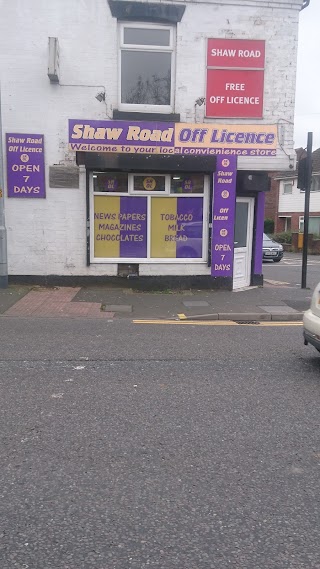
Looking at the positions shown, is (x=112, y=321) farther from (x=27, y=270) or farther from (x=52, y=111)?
(x=52, y=111)

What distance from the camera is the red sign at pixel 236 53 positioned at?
37.2 ft

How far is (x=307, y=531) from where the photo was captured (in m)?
2.81

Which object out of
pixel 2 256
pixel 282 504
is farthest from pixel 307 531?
pixel 2 256

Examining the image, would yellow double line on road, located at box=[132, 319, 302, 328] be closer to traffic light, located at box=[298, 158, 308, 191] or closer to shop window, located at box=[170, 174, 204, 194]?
shop window, located at box=[170, 174, 204, 194]

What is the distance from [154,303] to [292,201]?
30.6 metres

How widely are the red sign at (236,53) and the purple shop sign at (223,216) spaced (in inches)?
84.5

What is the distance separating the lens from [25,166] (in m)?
11.4

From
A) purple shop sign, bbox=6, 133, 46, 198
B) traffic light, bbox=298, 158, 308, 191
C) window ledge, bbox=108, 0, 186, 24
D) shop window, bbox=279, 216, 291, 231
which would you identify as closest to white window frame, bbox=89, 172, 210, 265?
purple shop sign, bbox=6, 133, 46, 198

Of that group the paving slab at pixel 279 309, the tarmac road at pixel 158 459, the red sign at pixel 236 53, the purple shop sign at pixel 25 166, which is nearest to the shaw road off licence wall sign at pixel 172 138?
the purple shop sign at pixel 25 166

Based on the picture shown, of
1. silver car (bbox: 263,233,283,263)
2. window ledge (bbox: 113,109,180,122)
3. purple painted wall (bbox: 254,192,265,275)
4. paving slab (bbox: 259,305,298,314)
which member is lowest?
paving slab (bbox: 259,305,298,314)

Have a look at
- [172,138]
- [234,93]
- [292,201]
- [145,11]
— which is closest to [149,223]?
[172,138]

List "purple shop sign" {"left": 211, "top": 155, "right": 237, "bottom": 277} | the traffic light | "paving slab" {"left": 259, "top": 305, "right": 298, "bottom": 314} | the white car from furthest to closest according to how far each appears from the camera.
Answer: the traffic light
"purple shop sign" {"left": 211, "top": 155, "right": 237, "bottom": 277}
"paving slab" {"left": 259, "top": 305, "right": 298, "bottom": 314}
the white car

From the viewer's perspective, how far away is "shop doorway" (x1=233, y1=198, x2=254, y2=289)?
40.9 feet

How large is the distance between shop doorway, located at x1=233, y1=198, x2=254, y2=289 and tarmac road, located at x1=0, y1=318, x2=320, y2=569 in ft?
19.6
